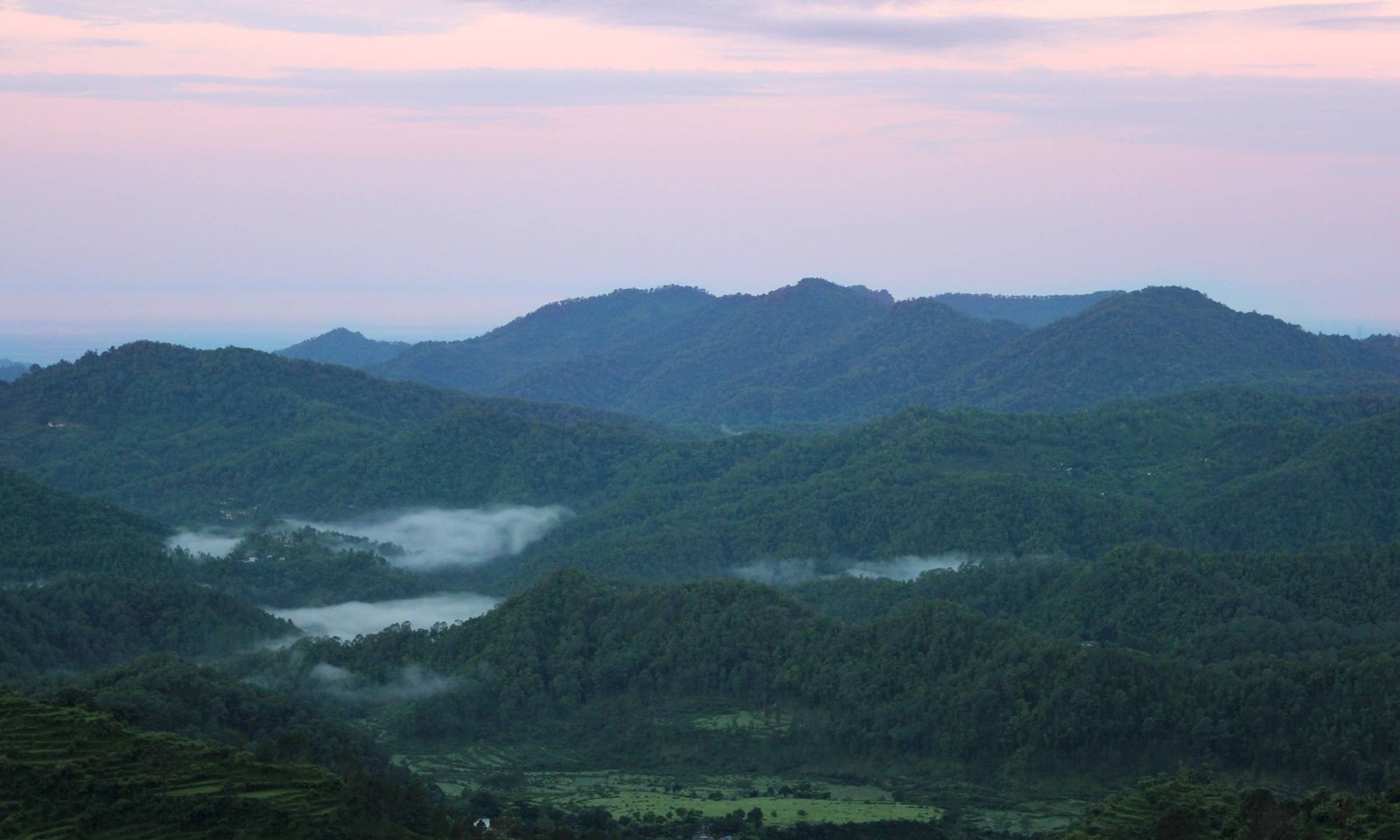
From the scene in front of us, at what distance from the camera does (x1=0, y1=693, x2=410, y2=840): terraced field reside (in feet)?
113

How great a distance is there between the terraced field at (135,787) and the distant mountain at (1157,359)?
419 ft

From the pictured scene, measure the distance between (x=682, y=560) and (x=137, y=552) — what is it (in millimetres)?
30110

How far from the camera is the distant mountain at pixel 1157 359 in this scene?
16225 cm

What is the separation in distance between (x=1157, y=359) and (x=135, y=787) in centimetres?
14514

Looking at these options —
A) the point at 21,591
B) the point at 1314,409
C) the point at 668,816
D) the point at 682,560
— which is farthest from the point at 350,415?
the point at 668,816

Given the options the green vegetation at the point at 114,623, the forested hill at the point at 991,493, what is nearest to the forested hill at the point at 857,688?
the green vegetation at the point at 114,623

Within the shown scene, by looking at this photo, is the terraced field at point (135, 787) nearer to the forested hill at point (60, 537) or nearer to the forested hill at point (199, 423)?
the forested hill at point (60, 537)

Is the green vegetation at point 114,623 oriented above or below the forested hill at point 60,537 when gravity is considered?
below

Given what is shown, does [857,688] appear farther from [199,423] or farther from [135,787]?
[199,423]

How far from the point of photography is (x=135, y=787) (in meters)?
35.6

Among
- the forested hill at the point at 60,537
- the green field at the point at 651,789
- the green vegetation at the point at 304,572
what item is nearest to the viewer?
the green field at the point at 651,789

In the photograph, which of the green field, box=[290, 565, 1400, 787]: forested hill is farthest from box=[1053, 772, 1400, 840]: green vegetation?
the green field

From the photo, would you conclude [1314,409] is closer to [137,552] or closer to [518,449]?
[518,449]

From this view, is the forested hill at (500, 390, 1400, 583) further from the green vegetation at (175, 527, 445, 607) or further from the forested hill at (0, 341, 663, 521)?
the forested hill at (0, 341, 663, 521)
